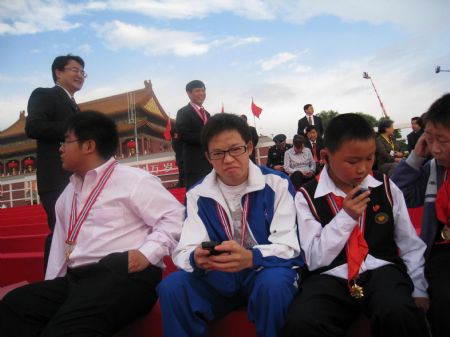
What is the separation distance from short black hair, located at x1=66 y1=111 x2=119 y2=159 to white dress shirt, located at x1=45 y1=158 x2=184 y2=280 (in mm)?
131

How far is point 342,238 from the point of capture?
1516 mm

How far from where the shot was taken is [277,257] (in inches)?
61.0

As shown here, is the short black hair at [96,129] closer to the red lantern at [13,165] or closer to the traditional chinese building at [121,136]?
the traditional chinese building at [121,136]

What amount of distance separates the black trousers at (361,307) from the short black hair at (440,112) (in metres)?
0.65

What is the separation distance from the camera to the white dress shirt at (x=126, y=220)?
1854mm

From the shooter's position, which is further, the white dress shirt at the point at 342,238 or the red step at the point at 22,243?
the red step at the point at 22,243

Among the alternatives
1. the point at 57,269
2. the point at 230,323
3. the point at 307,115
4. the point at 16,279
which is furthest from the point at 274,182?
the point at 307,115

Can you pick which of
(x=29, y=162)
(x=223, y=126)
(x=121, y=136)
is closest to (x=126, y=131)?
(x=121, y=136)

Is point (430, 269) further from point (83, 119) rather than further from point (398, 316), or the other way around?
point (83, 119)

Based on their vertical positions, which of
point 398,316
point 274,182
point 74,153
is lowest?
point 398,316

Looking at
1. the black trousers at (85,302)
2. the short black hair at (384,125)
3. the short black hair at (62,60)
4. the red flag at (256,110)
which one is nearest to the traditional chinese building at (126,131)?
the red flag at (256,110)

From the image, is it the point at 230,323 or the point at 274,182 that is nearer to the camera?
the point at 230,323

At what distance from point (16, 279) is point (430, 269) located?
8.74 feet

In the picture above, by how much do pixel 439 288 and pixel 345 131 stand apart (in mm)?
713
